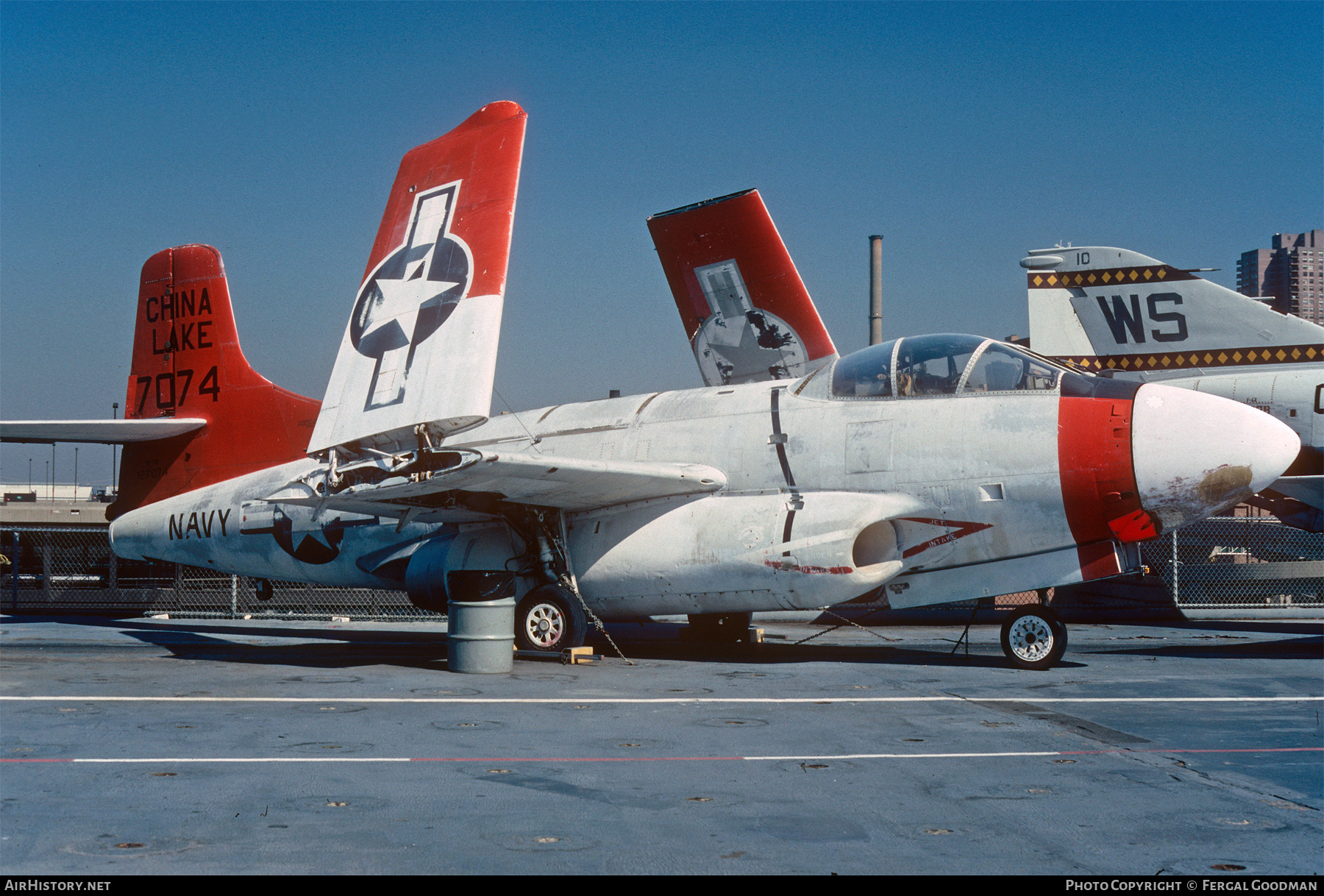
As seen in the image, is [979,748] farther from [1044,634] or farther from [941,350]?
[941,350]

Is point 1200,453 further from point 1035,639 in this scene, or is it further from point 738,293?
point 738,293

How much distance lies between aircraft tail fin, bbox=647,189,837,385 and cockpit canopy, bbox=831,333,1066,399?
310 inches

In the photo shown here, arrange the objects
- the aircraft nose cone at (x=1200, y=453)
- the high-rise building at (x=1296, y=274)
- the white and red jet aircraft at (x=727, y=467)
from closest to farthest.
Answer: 1. the aircraft nose cone at (x=1200, y=453)
2. the white and red jet aircraft at (x=727, y=467)
3. the high-rise building at (x=1296, y=274)

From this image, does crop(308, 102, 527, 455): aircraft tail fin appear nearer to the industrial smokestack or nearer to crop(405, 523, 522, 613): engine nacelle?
crop(405, 523, 522, 613): engine nacelle

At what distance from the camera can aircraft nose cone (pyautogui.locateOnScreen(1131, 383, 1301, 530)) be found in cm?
1027

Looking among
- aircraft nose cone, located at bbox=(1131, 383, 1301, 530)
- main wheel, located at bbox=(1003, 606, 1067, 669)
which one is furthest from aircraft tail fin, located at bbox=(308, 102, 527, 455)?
aircraft nose cone, located at bbox=(1131, 383, 1301, 530)

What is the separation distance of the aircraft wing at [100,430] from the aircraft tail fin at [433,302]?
5790 millimetres

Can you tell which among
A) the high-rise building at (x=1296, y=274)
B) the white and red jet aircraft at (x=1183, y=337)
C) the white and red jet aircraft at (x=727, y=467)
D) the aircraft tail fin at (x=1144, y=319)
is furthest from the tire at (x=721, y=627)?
the high-rise building at (x=1296, y=274)

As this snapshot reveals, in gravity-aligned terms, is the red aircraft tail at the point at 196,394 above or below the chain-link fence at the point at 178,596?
above

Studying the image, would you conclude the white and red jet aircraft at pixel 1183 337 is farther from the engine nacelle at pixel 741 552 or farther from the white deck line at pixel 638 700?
the white deck line at pixel 638 700

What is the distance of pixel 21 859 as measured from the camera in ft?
14.3

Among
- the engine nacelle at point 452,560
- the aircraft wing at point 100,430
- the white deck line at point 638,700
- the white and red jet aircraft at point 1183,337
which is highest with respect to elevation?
the white and red jet aircraft at point 1183,337

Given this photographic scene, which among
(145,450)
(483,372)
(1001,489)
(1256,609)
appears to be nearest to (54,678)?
(483,372)

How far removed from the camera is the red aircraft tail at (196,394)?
1617 cm
